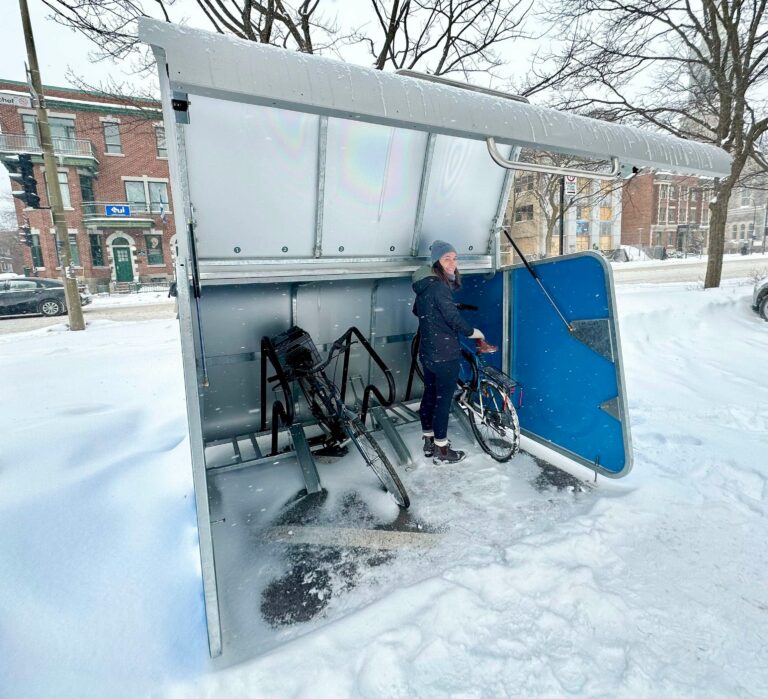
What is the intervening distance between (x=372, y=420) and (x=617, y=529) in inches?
98.4

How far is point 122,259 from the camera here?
27.2 meters

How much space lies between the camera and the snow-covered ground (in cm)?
191

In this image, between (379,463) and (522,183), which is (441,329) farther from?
(522,183)

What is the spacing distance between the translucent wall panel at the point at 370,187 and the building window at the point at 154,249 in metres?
28.5

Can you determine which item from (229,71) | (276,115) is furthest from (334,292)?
(229,71)

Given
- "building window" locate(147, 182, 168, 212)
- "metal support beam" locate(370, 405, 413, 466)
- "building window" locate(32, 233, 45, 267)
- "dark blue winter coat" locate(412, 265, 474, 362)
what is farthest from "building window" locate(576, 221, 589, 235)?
"building window" locate(32, 233, 45, 267)

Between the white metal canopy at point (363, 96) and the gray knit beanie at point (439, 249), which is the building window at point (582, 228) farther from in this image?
the white metal canopy at point (363, 96)

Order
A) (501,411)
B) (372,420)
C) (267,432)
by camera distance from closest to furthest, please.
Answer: (501,411) < (267,432) < (372,420)

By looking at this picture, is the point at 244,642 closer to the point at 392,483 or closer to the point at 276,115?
the point at 392,483

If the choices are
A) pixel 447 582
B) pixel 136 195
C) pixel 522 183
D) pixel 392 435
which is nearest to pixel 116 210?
pixel 136 195

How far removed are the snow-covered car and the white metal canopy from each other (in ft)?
27.4

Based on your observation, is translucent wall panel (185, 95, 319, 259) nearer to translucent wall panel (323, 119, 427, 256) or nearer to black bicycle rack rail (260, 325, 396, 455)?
translucent wall panel (323, 119, 427, 256)

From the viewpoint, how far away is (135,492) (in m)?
3.28

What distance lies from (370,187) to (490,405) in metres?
2.25
